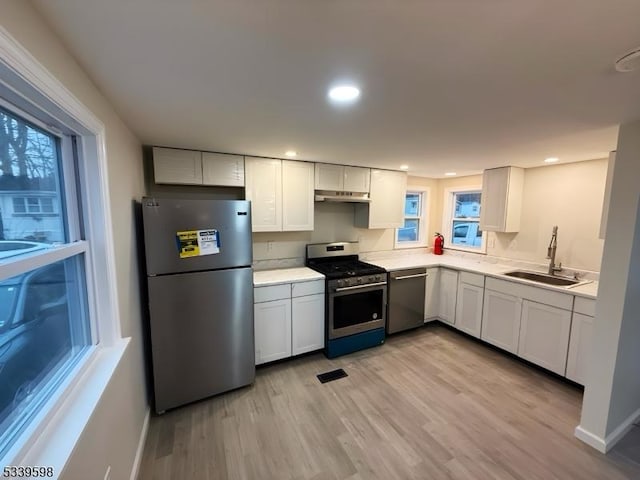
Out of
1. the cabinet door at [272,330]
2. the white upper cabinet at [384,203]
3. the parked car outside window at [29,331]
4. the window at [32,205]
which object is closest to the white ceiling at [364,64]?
the window at [32,205]

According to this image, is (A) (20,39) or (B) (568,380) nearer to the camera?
(A) (20,39)

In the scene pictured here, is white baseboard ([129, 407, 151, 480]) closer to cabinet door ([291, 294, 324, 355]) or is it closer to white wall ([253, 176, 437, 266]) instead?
cabinet door ([291, 294, 324, 355])

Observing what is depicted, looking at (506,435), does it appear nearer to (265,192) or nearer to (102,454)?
(102,454)

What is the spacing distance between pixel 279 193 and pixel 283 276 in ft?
2.94

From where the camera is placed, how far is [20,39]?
745 millimetres

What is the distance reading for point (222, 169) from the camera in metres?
2.66

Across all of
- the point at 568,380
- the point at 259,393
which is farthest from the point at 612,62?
the point at 259,393

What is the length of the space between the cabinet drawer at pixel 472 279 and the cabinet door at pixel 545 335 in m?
0.49

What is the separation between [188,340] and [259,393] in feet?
2.63

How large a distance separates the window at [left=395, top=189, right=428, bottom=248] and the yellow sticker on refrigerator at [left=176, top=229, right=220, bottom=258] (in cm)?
302

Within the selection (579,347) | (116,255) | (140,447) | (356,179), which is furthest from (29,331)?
(579,347)

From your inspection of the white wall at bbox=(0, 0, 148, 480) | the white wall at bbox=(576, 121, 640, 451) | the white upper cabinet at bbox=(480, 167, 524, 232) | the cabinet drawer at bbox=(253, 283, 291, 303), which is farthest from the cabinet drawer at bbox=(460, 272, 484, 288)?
the white wall at bbox=(0, 0, 148, 480)

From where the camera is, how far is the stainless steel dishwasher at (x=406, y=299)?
3355 mm

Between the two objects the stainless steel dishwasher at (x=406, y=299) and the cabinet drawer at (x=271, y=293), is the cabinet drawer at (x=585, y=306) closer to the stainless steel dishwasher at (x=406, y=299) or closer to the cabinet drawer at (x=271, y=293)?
the stainless steel dishwasher at (x=406, y=299)
